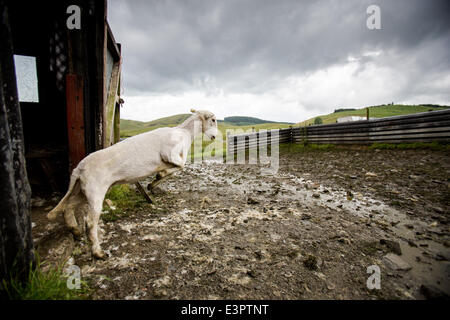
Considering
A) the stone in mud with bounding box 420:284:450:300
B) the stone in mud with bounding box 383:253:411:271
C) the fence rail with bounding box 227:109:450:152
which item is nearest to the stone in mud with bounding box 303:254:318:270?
the stone in mud with bounding box 383:253:411:271

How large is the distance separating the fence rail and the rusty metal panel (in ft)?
34.8

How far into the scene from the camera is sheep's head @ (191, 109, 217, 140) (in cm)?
332

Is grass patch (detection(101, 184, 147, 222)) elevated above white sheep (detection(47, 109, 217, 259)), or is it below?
below

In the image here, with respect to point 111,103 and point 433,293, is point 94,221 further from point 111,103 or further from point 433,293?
point 111,103

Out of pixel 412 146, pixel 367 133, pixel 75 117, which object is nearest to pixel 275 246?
pixel 75 117

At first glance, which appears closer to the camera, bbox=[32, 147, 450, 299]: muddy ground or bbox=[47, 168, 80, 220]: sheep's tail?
bbox=[32, 147, 450, 299]: muddy ground

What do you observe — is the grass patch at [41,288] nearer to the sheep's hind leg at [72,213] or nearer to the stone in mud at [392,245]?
the sheep's hind leg at [72,213]

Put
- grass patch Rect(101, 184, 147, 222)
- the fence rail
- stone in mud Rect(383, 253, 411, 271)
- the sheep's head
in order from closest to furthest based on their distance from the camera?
stone in mud Rect(383, 253, 411, 271), grass patch Rect(101, 184, 147, 222), the sheep's head, the fence rail

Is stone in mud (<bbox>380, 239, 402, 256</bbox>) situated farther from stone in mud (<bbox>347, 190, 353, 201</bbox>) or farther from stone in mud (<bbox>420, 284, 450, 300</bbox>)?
stone in mud (<bbox>347, 190, 353, 201</bbox>)

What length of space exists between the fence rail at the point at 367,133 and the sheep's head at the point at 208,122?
982 cm

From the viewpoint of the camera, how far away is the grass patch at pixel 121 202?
3202mm

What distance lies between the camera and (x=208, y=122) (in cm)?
332
